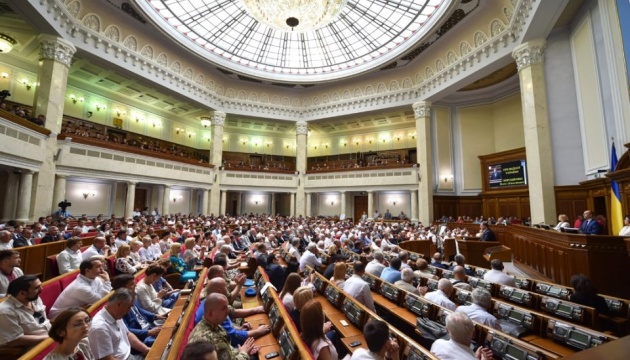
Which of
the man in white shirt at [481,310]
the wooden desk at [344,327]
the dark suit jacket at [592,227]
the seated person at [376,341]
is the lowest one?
the wooden desk at [344,327]

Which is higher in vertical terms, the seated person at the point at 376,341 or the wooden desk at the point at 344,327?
the seated person at the point at 376,341

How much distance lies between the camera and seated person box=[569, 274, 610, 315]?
3227 mm

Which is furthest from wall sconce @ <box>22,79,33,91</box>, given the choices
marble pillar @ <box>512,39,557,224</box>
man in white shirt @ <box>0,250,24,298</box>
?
marble pillar @ <box>512,39,557,224</box>

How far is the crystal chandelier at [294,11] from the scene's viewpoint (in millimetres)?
11812

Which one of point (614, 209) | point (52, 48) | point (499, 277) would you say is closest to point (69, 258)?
point (499, 277)

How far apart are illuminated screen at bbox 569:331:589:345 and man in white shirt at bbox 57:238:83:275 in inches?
243

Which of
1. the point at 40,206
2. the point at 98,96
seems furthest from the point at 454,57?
the point at 98,96

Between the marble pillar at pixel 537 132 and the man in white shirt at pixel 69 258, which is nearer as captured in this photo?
the man in white shirt at pixel 69 258

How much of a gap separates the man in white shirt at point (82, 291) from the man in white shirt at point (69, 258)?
5.64ft

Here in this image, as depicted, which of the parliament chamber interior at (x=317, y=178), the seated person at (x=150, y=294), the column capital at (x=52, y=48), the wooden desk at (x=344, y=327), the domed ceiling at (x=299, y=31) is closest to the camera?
the parliament chamber interior at (x=317, y=178)

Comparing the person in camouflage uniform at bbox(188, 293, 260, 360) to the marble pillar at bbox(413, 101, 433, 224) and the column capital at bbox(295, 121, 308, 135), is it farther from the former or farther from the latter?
the column capital at bbox(295, 121, 308, 135)

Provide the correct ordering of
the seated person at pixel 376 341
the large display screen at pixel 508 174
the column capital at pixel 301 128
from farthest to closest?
the column capital at pixel 301 128 → the large display screen at pixel 508 174 → the seated person at pixel 376 341

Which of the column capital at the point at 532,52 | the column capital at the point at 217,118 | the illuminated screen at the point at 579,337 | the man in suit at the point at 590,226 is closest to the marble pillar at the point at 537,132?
the column capital at the point at 532,52

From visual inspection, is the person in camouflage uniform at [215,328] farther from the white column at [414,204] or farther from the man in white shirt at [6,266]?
the white column at [414,204]
